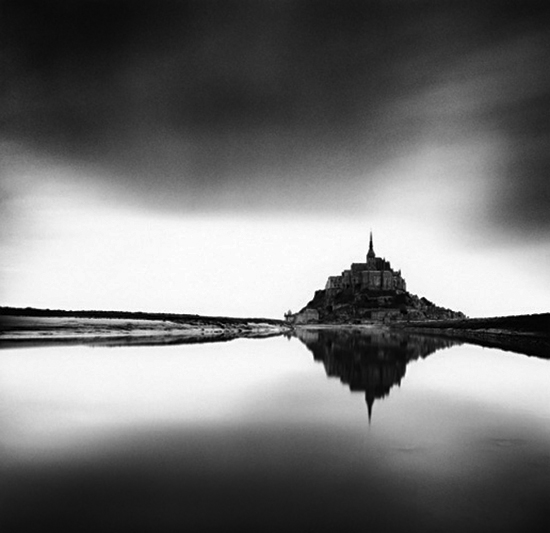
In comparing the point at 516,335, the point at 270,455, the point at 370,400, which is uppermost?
the point at 516,335

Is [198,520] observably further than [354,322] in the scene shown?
No

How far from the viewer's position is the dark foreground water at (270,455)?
18.6 ft

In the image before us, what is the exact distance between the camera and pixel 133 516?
5.57m

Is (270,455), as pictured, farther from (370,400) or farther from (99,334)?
(99,334)

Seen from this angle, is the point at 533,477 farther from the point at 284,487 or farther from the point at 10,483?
the point at 10,483

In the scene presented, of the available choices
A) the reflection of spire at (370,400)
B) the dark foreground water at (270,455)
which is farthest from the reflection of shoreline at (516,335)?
the dark foreground water at (270,455)

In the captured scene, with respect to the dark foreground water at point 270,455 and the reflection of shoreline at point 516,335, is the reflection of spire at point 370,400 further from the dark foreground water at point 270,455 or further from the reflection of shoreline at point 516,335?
the reflection of shoreline at point 516,335

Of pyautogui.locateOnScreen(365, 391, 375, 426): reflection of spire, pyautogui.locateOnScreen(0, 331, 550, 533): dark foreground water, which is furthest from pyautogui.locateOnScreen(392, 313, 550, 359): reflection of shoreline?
pyautogui.locateOnScreen(0, 331, 550, 533): dark foreground water

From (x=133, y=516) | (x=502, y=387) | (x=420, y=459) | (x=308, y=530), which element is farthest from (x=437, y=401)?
(x=133, y=516)

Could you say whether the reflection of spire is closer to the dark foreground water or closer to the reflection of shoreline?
the dark foreground water

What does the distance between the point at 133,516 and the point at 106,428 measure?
180 inches

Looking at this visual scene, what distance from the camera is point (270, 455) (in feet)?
26.6

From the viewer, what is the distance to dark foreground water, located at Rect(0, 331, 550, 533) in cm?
568

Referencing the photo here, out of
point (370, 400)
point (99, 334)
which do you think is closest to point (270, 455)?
point (370, 400)
